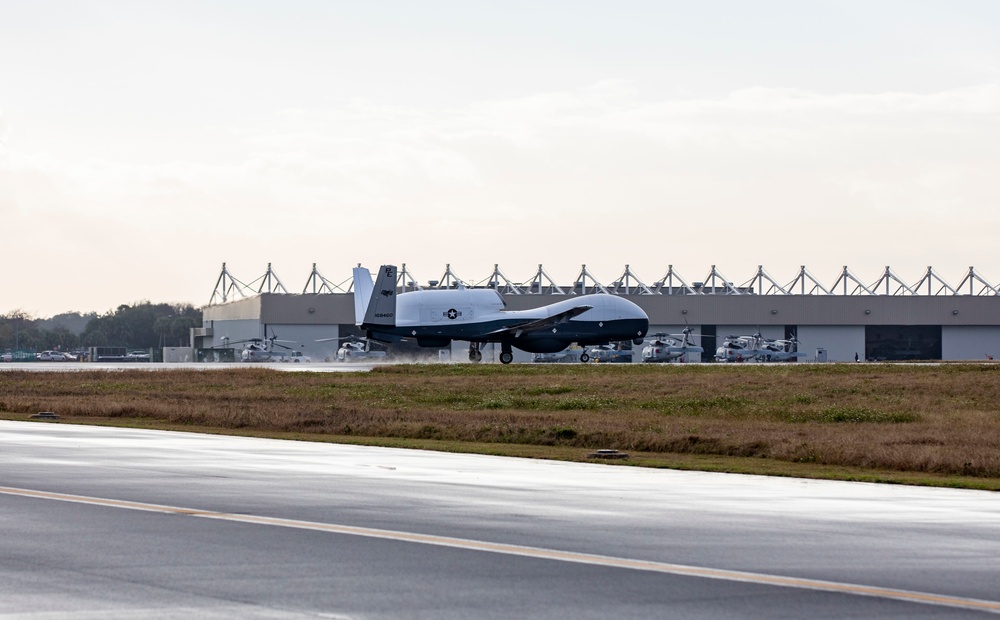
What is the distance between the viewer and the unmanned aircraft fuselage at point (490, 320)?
8050cm

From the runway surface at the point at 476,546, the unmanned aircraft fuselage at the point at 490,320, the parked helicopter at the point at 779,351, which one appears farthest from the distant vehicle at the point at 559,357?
the runway surface at the point at 476,546

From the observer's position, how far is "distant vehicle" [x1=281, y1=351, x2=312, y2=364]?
4690 inches

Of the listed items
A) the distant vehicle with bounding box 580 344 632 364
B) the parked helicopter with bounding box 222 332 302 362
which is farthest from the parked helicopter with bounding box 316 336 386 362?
the distant vehicle with bounding box 580 344 632 364

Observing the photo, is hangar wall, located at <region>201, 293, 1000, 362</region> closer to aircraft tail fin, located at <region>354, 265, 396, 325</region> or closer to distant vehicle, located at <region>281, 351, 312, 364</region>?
distant vehicle, located at <region>281, 351, 312, 364</region>

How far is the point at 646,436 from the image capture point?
27.9 metres

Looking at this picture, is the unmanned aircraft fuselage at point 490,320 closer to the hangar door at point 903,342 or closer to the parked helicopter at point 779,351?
the parked helicopter at point 779,351

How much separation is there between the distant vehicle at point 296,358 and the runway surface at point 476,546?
101 m

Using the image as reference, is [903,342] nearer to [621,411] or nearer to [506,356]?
[506,356]

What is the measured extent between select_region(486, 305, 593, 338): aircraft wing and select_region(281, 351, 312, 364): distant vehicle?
4168 cm

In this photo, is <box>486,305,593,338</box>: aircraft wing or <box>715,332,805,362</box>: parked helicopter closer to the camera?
<box>486,305,593,338</box>: aircraft wing

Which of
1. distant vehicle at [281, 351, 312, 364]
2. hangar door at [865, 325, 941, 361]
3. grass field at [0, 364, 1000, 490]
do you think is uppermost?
hangar door at [865, 325, 941, 361]

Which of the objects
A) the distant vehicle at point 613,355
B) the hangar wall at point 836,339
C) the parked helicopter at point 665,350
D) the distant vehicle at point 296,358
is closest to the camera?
the parked helicopter at point 665,350

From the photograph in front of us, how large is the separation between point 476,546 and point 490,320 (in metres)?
71.5

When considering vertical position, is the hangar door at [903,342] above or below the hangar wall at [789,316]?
below
